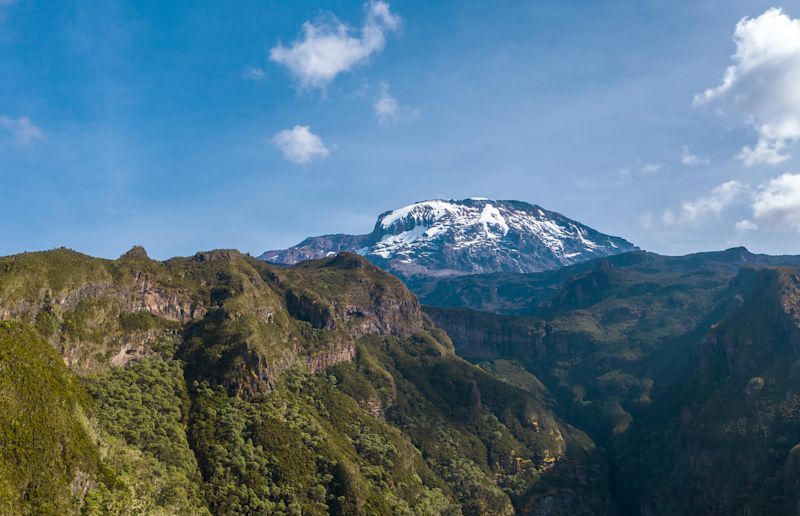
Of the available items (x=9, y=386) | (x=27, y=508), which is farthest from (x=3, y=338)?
(x=27, y=508)

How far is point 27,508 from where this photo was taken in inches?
6412

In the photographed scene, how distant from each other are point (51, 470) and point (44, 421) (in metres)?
17.3

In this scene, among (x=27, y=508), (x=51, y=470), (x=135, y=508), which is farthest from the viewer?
(x=135, y=508)

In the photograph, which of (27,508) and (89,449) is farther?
(89,449)

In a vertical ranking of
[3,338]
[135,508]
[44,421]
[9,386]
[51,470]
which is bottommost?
[135,508]

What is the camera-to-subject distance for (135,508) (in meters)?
196

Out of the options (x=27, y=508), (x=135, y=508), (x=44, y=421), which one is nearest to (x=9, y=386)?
(x=44, y=421)

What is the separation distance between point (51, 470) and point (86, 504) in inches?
690

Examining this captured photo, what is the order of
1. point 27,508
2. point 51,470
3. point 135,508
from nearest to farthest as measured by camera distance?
point 27,508 → point 51,470 → point 135,508

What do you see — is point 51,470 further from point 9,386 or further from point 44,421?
point 9,386

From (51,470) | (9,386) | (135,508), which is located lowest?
(135,508)

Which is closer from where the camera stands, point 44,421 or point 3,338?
point 44,421

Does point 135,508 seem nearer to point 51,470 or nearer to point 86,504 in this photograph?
point 86,504

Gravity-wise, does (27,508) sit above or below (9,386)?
below
